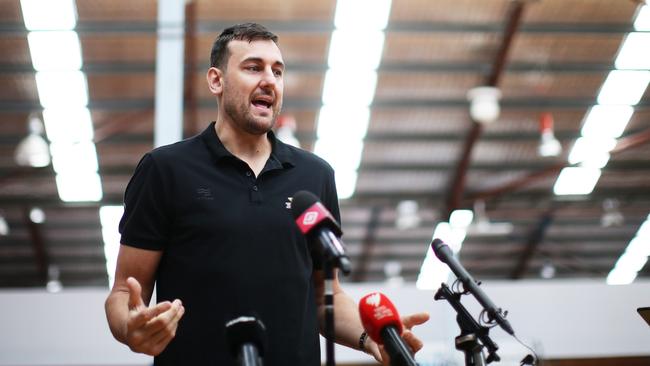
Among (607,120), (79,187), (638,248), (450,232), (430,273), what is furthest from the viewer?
(430,273)

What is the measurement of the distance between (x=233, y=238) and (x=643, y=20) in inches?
387

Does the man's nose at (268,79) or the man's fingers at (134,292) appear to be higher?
the man's nose at (268,79)

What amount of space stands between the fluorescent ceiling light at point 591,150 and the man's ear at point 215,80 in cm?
1129

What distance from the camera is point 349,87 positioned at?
11.0 m

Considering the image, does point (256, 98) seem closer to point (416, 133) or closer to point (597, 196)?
point (416, 133)

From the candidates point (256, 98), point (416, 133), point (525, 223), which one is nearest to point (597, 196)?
point (525, 223)

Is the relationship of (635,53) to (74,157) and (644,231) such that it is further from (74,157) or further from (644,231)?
(74,157)

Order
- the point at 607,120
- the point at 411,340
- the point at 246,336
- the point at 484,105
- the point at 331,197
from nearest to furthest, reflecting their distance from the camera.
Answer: the point at 246,336
the point at 411,340
the point at 331,197
the point at 484,105
the point at 607,120

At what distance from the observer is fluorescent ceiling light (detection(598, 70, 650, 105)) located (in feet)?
37.2

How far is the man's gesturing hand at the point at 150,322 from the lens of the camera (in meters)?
1.49

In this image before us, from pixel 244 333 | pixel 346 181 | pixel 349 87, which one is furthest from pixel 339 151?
pixel 244 333

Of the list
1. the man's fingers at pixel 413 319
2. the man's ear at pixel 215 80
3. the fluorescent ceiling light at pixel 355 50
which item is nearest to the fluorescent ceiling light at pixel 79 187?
the fluorescent ceiling light at pixel 355 50

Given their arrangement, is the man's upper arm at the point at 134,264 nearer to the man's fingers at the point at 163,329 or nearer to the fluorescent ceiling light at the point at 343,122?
the man's fingers at the point at 163,329

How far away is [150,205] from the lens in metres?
1.86
